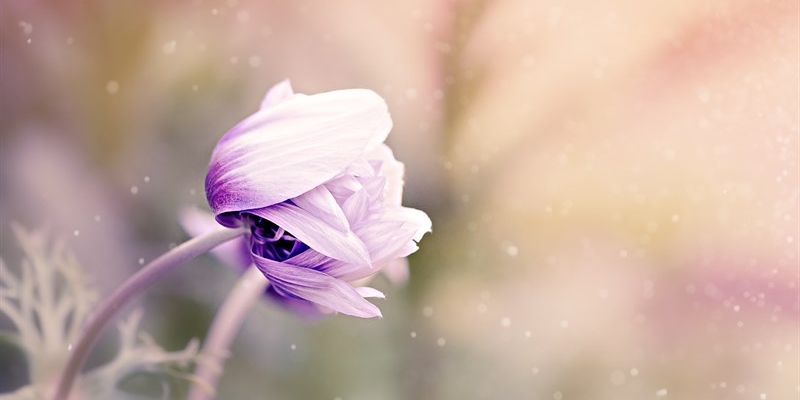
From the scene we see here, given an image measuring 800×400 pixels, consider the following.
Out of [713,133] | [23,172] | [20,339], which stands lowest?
[20,339]

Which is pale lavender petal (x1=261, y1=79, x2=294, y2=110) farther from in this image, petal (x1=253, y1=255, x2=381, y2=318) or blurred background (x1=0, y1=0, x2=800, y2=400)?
petal (x1=253, y1=255, x2=381, y2=318)

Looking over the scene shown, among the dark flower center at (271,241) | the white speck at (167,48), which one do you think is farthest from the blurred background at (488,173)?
the dark flower center at (271,241)

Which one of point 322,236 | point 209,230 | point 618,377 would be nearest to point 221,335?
point 209,230

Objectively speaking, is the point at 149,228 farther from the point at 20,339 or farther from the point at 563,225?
the point at 563,225

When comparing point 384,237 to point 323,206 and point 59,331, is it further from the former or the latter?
point 59,331

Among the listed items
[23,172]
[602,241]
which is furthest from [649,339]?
[23,172]

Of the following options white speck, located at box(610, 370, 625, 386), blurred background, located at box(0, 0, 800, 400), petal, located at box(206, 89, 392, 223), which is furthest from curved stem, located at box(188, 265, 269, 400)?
white speck, located at box(610, 370, 625, 386)
